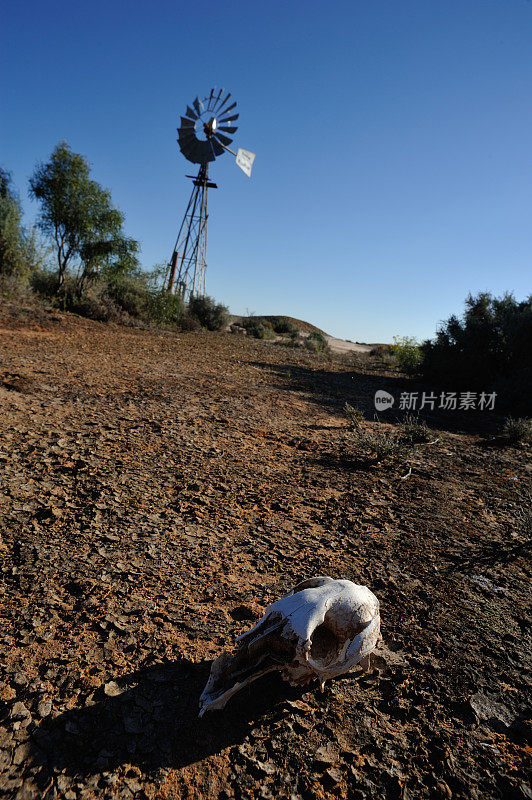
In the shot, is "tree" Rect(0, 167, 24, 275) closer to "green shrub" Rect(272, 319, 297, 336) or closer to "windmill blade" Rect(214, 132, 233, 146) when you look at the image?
"windmill blade" Rect(214, 132, 233, 146)

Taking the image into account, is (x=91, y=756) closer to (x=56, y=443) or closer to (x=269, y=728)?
(x=269, y=728)

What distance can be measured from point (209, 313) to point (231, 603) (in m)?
19.9

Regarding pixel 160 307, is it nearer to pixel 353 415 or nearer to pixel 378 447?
pixel 353 415

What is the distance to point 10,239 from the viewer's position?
14945 millimetres

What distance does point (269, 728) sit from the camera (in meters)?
1.65

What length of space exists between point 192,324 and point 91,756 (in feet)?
57.3

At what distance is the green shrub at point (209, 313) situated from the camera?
21.1 metres

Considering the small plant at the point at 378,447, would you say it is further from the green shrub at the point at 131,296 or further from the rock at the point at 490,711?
the green shrub at the point at 131,296

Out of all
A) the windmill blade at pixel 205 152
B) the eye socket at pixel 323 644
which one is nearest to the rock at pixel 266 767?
the eye socket at pixel 323 644

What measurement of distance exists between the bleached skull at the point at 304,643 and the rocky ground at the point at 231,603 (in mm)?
190

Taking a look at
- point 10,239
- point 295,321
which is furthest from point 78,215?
point 295,321

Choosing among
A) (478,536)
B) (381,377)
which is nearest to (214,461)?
(478,536)

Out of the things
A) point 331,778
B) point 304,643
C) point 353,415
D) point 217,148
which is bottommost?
point 331,778

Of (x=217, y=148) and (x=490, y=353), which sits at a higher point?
(x=217, y=148)
